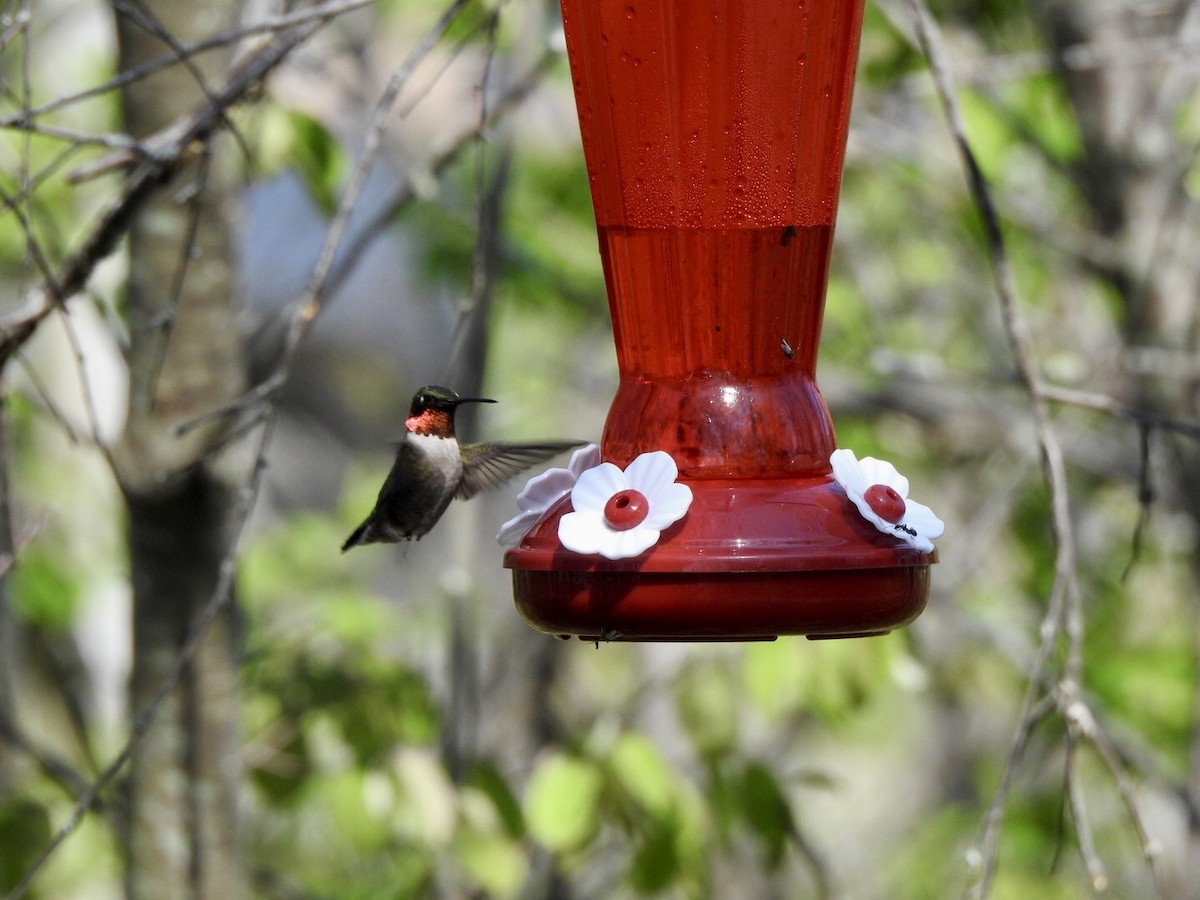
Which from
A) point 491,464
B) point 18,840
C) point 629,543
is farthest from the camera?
point 18,840

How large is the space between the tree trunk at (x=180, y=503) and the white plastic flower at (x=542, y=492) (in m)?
1.05

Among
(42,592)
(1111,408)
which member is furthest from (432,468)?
(42,592)

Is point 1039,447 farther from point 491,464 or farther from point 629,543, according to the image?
point 491,464

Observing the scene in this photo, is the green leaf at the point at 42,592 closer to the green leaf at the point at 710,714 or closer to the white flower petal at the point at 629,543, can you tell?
the green leaf at the point at 710,714

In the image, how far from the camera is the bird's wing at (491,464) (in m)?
2.73

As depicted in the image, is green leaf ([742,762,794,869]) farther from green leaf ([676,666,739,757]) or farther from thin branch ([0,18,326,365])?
thin branch ([0,18,326,365])

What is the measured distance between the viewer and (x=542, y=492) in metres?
2.08

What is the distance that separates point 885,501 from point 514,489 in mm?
4995

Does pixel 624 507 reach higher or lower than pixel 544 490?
higher

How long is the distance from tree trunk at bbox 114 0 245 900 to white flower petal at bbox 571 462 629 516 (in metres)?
1.31

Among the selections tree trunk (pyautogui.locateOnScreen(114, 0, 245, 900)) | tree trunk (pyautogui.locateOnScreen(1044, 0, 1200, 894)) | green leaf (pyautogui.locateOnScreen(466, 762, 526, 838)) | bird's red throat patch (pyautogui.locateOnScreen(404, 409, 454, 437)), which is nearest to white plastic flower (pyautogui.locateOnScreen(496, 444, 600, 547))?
bird's red throat patch (pyautogui.locateOnScreen(404, 409, 454, 437))


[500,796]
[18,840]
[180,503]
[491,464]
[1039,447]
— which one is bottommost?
[500,796]

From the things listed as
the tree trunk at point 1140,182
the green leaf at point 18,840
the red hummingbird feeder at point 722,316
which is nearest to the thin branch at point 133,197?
the red hummingbird feeder at point 722,316

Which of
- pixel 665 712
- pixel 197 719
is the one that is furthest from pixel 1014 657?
pixel 197 719
